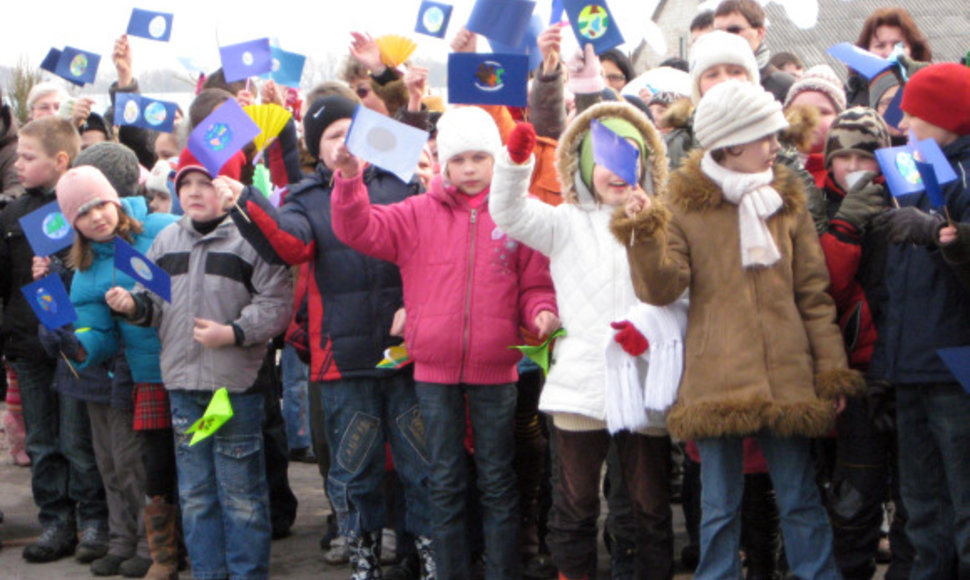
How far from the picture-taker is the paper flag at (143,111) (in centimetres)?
780

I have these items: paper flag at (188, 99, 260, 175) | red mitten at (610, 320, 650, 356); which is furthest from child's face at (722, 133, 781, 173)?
paper flag at (188, 99, 260, 175)

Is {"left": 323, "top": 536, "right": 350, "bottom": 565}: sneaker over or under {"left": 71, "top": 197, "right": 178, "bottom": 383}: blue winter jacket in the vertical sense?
under

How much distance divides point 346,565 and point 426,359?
149 cm

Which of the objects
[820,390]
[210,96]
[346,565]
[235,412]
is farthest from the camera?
[210,96]

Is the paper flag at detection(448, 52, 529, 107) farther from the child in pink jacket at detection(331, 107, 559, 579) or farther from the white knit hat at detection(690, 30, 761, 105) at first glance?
the white knit hat at detection(690, 30, 761, 105)

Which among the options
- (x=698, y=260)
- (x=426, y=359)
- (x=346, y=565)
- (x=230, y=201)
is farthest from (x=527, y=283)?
(x=346, y=565)

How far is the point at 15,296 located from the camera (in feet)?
21.9

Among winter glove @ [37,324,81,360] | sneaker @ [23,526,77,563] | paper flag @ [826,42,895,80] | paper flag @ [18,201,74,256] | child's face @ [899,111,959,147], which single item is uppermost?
paper flag @ [826,42,895,80]

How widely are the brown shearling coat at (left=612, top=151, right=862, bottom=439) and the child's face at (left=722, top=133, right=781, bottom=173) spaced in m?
0.08

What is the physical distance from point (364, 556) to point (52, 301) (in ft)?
5.96

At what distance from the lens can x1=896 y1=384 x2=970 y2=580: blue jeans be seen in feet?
14.8

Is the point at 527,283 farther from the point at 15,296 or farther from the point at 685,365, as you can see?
the point at 15,296

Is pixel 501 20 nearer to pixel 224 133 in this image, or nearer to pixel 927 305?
pixel 224 133

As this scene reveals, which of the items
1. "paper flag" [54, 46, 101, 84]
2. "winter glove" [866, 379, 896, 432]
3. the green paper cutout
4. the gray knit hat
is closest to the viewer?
"winter glove" [866, 379, 896, 432]
